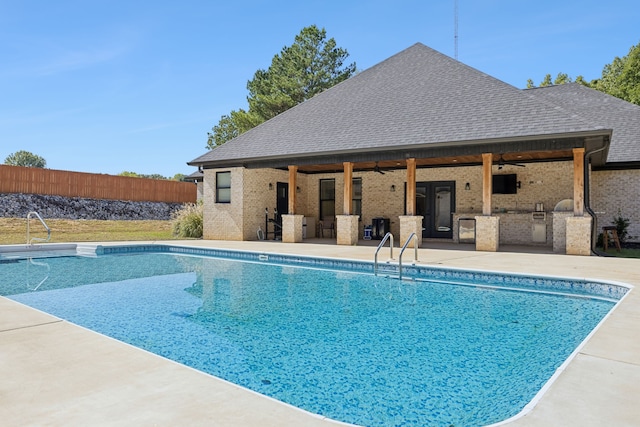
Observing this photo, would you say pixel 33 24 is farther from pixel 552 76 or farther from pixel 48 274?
pixel 552 76

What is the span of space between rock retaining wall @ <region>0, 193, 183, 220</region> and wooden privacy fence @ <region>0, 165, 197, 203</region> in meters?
0.39

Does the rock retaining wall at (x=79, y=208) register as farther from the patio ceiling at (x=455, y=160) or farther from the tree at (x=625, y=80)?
the tree at (x=625, y=80)

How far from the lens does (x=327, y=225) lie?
750 inches

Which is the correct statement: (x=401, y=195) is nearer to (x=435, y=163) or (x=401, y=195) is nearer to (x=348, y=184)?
(x=435, y=163)

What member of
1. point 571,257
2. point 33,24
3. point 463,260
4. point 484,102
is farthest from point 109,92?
point 571,257

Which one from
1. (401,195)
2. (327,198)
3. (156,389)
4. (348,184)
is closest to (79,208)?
(327,198)

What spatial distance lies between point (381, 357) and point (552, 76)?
40.1m

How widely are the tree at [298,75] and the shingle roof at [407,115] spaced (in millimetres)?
12916

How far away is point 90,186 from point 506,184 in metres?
24.5

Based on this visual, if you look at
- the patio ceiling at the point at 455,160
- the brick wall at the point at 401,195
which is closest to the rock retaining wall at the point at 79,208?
the brick wall at the point at 401,195

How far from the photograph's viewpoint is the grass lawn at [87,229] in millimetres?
17816

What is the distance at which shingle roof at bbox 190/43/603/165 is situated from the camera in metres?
11.8

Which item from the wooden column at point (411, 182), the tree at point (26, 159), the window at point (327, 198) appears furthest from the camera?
the tree at point (26, 159)

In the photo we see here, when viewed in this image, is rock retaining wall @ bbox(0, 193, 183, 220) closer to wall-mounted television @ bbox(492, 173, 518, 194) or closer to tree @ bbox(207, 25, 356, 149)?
tree @ bbox(207, 25, 356, 149)
